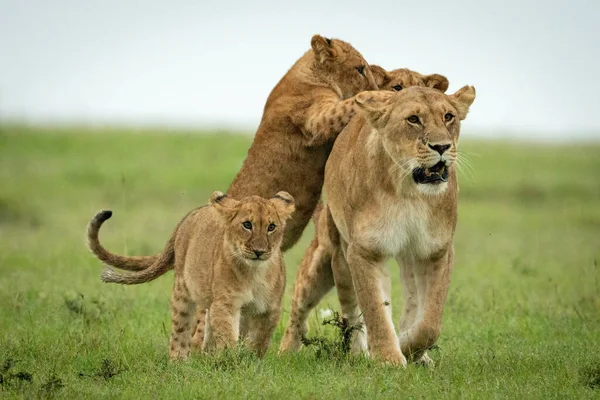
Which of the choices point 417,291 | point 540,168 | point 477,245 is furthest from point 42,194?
point 417,291

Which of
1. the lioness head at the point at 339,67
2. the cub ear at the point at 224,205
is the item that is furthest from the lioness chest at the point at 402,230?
the lioness head at the point at 339,67

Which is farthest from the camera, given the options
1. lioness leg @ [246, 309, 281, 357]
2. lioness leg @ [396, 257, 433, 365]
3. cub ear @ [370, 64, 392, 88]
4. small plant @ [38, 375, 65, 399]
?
cub ear @ [370, 64, 392, 88]

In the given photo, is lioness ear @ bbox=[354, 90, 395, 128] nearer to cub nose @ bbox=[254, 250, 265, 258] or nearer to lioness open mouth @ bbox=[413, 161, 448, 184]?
lioness open mouth @ bbox=[413, 161, 448, 184]

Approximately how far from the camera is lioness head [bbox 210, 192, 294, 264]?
6.47 meters

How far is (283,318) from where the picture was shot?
8.71 meters

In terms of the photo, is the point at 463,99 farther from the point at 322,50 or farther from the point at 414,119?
the point at 322,50

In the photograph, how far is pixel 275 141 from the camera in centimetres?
780

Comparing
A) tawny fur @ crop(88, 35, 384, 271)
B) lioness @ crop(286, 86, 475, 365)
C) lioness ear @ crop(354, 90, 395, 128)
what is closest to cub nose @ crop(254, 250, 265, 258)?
lioness @ crop(286, 86, 475, 365)

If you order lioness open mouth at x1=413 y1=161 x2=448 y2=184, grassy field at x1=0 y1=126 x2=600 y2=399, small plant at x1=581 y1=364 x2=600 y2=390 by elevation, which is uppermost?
lioness open mouth at x1=413 y1=161 x2=448 y2=184

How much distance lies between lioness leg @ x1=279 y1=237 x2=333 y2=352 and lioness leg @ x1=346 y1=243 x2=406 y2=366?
110 cm

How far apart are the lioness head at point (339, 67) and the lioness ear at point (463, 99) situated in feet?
6.01

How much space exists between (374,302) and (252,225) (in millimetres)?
769

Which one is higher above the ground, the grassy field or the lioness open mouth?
the lioness open mouth

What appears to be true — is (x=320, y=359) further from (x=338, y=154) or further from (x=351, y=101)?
(x=351, y=101)
